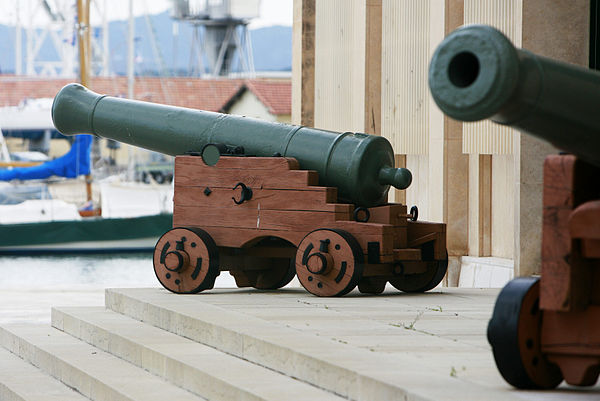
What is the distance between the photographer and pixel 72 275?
107 feet

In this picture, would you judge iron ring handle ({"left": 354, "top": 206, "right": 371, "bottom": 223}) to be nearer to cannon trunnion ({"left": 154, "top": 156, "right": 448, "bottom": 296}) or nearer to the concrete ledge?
cannon trunnion ({"left": 154, "top": 156, "right": 448, "bottom": 296})

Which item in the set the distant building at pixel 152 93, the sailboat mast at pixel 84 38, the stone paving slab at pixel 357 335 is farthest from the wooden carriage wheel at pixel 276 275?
the distant building at pixel 152 93

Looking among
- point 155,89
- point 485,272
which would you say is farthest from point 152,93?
point 485,272

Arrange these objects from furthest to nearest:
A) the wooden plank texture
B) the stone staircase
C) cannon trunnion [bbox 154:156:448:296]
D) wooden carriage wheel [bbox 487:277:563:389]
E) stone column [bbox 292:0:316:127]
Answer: stone column [bbox 292:0:316:127] → the wooden plank texture → cannon trunnion [bbox 154:156:448:296] → the stone staircase → wooden carriage wheel [bbox 487:277:563:389]

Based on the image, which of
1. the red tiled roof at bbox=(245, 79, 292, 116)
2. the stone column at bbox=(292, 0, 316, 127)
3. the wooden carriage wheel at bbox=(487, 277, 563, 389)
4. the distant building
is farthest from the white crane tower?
the wooden carriage wheel at bbox=(487, 277, 563, 389)

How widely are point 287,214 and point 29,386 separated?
2.16 meters

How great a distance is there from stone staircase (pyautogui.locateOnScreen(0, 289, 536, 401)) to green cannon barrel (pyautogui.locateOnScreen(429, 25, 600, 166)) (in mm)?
1064

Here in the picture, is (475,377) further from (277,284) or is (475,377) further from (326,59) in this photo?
(326,59)

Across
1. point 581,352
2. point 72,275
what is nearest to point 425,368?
point 581,352

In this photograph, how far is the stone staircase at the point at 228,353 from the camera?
5352mm

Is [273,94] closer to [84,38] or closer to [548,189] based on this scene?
[84,38]

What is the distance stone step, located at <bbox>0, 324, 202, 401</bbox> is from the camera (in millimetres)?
6512

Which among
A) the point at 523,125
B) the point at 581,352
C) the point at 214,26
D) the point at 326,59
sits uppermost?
the point at 214,26

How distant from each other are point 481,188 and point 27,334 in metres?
4.97
